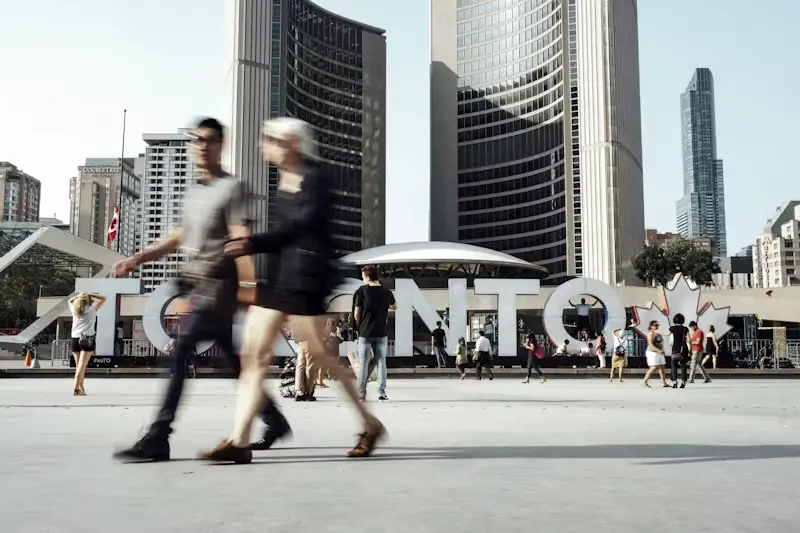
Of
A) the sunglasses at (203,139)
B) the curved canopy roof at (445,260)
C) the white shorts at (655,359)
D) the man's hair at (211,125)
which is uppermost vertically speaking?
the curved canopy roof at (445,260)

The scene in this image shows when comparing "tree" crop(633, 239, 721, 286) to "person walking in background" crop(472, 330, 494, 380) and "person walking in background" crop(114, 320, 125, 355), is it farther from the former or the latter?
"person walking in background" crop(114, 320, 125, 355)

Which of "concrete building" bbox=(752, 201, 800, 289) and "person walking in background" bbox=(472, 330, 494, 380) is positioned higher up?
"concrete building" bbox=(752, 201, 800, 289)

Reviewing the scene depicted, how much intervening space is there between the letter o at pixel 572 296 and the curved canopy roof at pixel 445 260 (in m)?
50.3

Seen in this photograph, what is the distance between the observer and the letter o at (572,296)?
2689 centimetres

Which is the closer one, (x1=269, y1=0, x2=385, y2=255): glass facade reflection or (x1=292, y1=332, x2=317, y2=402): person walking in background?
(x1=292, y1=332, x2=317, y2=402): person walking in background

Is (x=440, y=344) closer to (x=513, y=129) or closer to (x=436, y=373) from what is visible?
(x=436, y=373)

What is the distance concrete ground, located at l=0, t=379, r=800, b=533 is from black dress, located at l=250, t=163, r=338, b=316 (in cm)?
89

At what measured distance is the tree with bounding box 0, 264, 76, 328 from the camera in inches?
3029

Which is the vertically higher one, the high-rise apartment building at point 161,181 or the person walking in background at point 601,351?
the high-rise apartment building at point 161,181

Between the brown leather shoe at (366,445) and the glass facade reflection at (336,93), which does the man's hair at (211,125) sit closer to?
the brown leather shoe at (366,445)

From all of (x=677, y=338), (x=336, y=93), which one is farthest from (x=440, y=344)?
(x=336, y=93)

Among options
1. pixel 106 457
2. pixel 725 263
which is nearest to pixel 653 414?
pixel 106 457

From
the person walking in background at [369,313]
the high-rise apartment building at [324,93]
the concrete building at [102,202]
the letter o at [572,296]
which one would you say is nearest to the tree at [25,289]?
the high-rise apartment building at [324,93]

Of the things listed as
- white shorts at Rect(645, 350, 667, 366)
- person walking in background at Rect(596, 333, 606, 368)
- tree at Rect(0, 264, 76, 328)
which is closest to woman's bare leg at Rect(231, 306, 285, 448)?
white shorts at Rect(645, 350, 667, 366)
